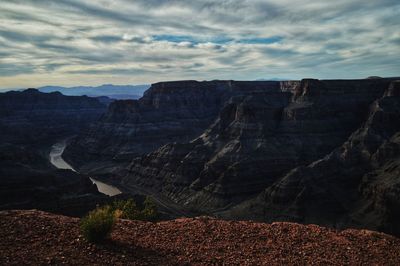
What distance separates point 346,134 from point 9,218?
108302mm

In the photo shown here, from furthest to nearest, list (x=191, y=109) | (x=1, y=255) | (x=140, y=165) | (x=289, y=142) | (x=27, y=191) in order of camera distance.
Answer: (x=191, y=109) → (x=140, y=165) → (x=289, y=142) → (x=27, y=191) → (x=1, y=255)

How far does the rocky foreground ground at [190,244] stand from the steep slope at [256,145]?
7511cm

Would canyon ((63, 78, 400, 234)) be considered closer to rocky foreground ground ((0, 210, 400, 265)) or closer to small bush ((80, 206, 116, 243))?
rocky foreground ground ((0, 210, 400, 265))

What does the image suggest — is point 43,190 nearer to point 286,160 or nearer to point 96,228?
point 286,160

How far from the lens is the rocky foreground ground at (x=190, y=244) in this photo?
56.1ft

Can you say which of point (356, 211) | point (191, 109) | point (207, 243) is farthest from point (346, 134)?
point (207, 243)

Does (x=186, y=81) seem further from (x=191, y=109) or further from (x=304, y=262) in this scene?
(x=304, y=262)

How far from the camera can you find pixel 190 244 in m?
19.4

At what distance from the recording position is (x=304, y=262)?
17984 mm

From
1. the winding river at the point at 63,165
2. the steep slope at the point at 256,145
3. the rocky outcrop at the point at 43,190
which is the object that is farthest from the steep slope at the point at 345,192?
the winding river at the point at 63,165

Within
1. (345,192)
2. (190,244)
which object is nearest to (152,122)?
(345,192)

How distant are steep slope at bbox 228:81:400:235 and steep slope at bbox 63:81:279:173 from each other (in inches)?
3016

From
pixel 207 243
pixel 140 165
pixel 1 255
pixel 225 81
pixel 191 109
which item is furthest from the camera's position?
pixel 225 81

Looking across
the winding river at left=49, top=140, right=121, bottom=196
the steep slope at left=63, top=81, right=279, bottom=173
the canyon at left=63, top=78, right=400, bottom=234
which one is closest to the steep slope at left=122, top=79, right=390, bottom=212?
the canyon at left=63, top=78, right=400, bottom=234
